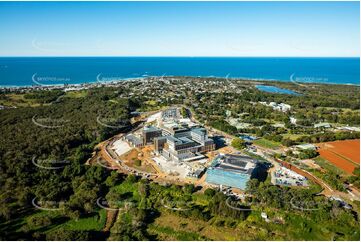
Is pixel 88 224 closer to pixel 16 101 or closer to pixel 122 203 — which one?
pixel 122 203

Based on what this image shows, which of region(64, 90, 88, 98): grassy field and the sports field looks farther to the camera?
region(64, 90, 88, 98): grassy field

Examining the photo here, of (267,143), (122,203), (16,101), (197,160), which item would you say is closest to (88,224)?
(122,203)

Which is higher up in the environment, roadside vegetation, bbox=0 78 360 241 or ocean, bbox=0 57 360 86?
ocean, bbox=0 57 360 86

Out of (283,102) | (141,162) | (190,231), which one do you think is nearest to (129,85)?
(283,102)

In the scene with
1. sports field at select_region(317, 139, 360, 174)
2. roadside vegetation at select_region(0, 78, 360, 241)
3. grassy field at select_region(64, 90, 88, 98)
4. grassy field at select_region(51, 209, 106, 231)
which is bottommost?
grassy field at select_region(51, 209, 106, 231)

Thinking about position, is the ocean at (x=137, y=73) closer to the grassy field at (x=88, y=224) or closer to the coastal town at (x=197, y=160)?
the coastal town at (x=197, y=160)

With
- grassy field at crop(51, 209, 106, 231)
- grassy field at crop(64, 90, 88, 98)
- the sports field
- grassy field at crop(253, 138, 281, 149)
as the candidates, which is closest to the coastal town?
grassy field at crop(253, 138, 281, 149)

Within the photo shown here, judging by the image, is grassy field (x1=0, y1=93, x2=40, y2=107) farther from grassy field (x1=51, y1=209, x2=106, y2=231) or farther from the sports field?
the sports field

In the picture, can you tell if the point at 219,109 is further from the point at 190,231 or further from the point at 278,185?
the point at 190,231

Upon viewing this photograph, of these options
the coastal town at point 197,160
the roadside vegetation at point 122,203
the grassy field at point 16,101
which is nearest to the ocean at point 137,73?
the grassy field at point 16,101
